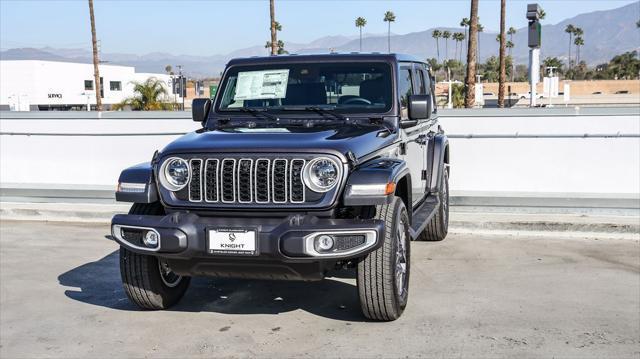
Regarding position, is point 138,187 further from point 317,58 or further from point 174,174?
point 317,58

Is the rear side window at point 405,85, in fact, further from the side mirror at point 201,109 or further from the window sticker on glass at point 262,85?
the side mirror at point 201,109

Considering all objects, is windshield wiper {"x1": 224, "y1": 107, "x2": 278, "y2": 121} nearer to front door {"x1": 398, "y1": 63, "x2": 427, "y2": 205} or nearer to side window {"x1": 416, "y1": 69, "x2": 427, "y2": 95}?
front door {"x1": 398, "y1": 63, "x2": 427, "y2": 205}

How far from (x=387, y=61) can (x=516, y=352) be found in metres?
2.82

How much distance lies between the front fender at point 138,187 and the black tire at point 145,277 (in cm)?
14

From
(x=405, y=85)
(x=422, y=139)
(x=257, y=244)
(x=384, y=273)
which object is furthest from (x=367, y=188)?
(x=422, y=139)

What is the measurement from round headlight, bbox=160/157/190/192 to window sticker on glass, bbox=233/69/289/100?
139cm

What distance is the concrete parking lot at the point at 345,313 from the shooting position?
4.92 metres

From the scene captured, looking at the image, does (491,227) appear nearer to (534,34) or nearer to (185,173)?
(185,173)

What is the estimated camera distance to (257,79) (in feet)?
21.1

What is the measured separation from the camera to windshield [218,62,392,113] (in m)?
6.18

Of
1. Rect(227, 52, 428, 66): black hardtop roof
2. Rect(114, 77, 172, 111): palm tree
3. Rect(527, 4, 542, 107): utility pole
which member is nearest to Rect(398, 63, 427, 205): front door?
Rect(227, 52, 428, 66): black hardtop roof

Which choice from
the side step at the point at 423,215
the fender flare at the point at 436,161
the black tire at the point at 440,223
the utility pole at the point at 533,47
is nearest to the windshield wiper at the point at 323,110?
the side step at the point at 423,215

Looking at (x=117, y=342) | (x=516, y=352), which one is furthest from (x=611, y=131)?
(x=117, y=342)

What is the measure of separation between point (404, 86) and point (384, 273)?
2209mm
